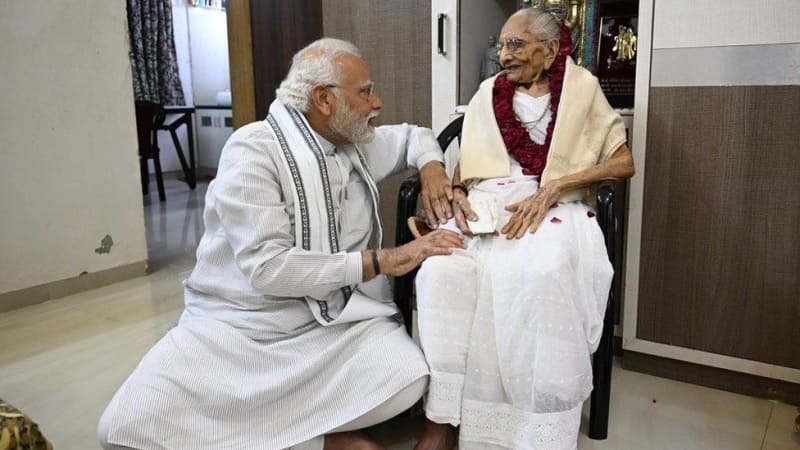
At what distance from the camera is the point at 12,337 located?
2574 mm

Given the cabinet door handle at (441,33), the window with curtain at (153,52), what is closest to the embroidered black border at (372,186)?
the cabinet door handle at (441,33)

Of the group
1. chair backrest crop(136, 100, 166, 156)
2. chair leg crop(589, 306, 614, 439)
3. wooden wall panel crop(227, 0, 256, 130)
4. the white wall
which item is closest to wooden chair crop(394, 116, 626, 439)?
chair leg crop(589, 306, 614, 439)

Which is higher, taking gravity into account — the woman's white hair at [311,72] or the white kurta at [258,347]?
the woman's white hair at [311,72]

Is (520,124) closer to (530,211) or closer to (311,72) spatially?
(530,211)

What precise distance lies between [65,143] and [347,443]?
7.06 feet

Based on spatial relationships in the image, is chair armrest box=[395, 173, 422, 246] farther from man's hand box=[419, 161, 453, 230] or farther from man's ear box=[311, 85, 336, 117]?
man's ear box=[311, 85, 336, 117]

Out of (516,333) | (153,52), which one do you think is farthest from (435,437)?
(153,52)

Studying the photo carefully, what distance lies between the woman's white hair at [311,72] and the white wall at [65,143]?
171 centimetres

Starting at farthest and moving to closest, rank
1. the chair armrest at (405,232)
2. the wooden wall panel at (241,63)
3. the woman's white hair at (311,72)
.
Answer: the wooden wall panel at (241,63) → the chair armrest at (405,232) → the woman's white hair at (311,72)

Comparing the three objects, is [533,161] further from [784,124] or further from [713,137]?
[784,124]

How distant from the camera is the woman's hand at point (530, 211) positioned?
1.71 metres

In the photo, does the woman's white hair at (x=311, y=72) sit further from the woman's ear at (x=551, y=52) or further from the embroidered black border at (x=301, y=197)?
the woman's ear at (x=551, y=52)

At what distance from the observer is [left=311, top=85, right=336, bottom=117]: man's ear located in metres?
1.69

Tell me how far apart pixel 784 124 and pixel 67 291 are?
9.56 ft
